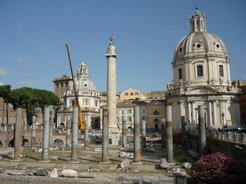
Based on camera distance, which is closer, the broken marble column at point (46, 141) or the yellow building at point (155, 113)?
the broken marble column at point (46, 141)

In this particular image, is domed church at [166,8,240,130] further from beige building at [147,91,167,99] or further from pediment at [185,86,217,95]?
beige building at [147,91,167,99]

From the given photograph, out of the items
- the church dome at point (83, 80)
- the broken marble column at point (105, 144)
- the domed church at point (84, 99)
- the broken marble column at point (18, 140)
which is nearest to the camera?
the broken marble column at point (105, 144)

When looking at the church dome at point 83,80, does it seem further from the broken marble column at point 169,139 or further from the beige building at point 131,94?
the broken marble column at point 169,139

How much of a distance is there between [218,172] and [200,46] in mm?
49898

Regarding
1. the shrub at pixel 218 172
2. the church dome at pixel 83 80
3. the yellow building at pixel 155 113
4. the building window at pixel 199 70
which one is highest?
the church dome at pixel 83 80

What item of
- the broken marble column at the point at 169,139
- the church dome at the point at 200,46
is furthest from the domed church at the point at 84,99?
the broken marble column at the point at 169,139

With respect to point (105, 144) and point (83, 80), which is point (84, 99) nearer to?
point (83, 80)

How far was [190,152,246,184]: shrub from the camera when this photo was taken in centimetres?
1414

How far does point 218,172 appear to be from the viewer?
14477 millimetres

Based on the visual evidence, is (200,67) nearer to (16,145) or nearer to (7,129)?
(7,129)

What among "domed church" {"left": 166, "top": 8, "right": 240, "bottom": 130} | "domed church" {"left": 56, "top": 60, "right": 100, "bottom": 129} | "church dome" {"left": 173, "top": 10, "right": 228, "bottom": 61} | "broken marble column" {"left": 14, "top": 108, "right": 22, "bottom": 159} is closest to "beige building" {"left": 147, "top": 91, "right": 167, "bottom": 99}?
"domed church" {"left": 56, "top": 60, "right": 100, "bottom": 129}

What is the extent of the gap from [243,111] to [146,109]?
25.8 m

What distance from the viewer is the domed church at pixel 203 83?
57062 millimetres

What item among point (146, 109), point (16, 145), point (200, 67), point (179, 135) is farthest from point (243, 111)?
point (16, 145)
